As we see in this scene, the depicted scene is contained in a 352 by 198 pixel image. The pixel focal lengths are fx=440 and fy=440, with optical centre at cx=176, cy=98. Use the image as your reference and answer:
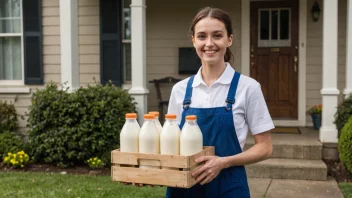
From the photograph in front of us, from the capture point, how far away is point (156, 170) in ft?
6.00

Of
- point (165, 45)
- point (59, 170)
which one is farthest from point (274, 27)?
point (59, 170)

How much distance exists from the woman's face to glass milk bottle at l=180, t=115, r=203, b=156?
30cm

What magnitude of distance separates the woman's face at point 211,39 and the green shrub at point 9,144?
5.66 m

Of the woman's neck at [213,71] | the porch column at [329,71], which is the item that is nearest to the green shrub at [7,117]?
the porch column at [329,71]

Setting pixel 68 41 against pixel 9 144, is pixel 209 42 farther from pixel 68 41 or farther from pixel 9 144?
pixel 9 144

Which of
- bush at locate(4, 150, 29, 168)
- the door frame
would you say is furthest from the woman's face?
the door frame

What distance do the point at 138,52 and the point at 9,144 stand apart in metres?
2.52

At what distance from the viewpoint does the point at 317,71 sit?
25.8ft

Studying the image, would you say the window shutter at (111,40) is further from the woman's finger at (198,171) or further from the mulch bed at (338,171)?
the woman's finger at (198,171)

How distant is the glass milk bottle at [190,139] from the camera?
1803 millimetres

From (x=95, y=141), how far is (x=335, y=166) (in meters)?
3.42

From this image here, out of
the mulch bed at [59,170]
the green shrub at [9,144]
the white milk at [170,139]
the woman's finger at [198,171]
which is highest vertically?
the white milk at [170,139]

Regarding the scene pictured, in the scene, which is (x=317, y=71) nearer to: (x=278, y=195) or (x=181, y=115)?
(x=278, y=195)

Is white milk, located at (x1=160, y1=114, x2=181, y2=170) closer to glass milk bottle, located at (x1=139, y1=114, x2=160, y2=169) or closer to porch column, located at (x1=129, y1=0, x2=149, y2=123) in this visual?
glass milk bottle, located at (x1=139, y1=114, x2=160, y2=169)
